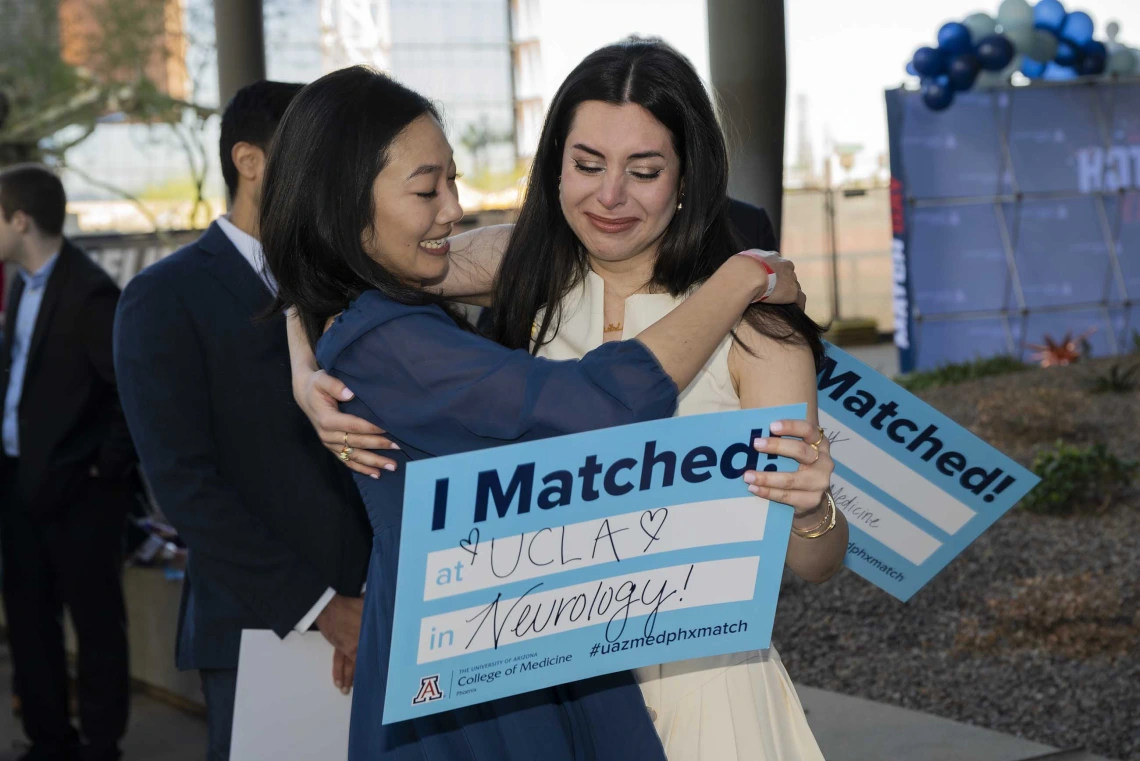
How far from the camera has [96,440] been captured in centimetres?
464

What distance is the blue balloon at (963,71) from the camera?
39.8ft

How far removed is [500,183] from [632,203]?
35.9m

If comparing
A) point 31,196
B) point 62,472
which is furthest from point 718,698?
point 31,196

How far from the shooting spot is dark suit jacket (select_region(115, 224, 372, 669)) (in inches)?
104

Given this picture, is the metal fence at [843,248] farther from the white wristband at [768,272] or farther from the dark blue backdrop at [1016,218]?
the white wristband at [768,272]

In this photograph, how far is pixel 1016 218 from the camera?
12.7m

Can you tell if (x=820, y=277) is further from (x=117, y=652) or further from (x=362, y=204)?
(x=362, y=204)

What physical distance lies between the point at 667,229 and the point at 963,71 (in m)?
11.0

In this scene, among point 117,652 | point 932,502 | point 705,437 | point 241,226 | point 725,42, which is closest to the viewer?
point 705,437

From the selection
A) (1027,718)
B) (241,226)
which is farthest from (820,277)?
(241,226)

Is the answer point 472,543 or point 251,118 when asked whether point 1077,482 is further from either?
point 472,543

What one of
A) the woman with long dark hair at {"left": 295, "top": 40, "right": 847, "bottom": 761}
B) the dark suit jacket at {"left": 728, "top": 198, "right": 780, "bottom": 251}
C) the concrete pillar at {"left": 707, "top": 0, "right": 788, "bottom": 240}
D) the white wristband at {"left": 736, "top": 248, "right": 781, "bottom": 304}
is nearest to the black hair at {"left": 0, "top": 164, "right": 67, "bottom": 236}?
the concrete pillar at {"left": 707, "top": 0, "right": 788, "bottom": 240}

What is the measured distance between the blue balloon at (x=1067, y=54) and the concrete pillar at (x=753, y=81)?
992cm

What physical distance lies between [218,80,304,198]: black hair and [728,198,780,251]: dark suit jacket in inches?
46.1
